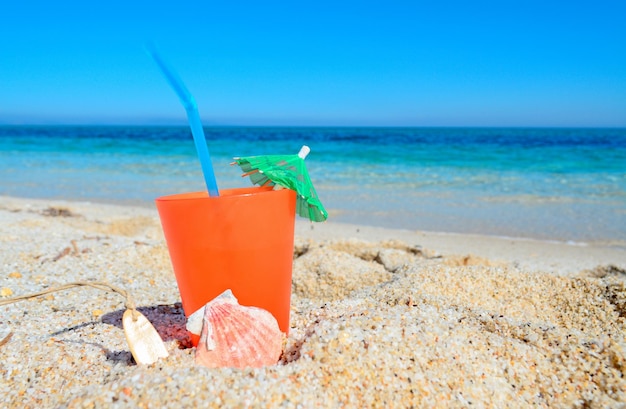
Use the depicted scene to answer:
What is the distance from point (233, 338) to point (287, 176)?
0.46 metres

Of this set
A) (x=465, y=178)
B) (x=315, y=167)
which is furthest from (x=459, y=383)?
(x=315, y=167)

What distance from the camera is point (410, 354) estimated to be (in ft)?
3.77

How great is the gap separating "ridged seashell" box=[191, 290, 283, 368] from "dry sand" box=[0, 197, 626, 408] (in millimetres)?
72

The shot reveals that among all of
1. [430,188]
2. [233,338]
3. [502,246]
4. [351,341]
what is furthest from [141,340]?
[430,188]

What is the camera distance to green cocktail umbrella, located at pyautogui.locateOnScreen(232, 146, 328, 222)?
1.34 metres

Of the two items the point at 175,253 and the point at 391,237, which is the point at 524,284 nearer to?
the point at 175,253

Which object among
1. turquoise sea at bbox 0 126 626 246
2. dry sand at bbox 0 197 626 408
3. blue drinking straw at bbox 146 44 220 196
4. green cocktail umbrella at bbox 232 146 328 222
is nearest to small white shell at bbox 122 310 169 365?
dry sand at bbox 0 197 626 408

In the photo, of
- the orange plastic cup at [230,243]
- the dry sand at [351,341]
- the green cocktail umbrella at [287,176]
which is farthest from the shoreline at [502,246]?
the orange plastic cup at [230,243]

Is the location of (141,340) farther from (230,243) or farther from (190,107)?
(190,107)

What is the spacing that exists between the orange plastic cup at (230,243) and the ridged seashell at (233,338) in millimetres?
90

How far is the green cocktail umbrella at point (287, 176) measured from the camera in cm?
134

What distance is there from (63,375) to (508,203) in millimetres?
5182

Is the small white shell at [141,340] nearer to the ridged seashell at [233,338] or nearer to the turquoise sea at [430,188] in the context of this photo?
the ridged seashell at [233,338]

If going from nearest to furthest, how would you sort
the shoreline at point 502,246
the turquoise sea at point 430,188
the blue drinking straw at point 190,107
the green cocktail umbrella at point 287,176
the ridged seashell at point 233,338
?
the blue drinking straw at point 190,107 < the ridged seashell at point 233,338 < the green cocktail umbrella at point 287,176 < the shoreline at point 502,246 < the turquoise sea at point 430,188
